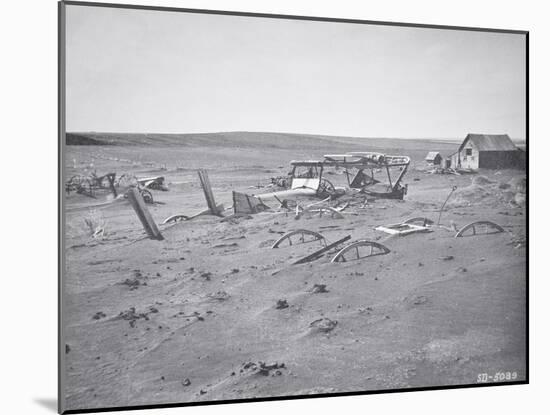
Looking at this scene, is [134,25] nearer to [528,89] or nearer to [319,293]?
[319,293]

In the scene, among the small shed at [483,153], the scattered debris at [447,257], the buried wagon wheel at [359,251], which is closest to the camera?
the buried wagon wheel at [359,251]

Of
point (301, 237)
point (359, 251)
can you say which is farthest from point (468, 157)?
point (301, 237)

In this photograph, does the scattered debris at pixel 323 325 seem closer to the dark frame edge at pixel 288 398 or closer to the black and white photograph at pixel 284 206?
the black and white photograph at pixel 284 206

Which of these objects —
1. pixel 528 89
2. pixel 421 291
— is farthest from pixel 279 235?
pixel 528 89

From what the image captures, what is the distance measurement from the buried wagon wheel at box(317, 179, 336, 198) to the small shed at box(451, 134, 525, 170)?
897 mm

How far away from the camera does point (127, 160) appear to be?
451cm

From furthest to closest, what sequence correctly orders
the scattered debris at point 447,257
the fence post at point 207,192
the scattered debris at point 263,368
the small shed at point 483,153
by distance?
1. the small shed at point 483,153
2. the scattered debris at point 447,257
3. the fence post at point 207,192
4. the scattered debris at point 263,368

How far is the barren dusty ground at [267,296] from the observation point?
438 cm

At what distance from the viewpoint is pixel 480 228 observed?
16.6 feet

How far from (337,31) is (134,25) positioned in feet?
4.30

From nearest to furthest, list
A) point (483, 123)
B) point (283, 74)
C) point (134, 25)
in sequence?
point (134, 25), point (283, 74), point (483, 123)

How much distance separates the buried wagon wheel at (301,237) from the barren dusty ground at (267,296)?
32mm

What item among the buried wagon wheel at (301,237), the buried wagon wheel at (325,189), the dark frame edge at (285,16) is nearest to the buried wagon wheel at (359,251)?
the buried wagon wheel at (301,237)

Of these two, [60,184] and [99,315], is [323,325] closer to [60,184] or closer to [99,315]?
[99,315]
